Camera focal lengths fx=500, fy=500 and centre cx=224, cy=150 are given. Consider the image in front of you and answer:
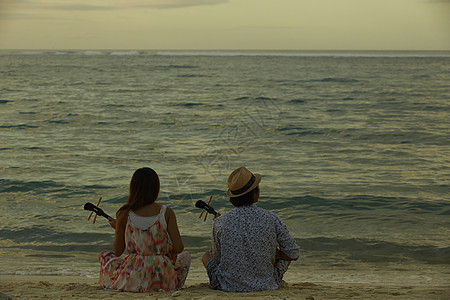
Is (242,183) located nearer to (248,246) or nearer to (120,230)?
(248,246)

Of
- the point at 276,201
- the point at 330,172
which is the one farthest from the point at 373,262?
the point at 330,172

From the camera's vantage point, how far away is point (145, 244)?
12.4 feet

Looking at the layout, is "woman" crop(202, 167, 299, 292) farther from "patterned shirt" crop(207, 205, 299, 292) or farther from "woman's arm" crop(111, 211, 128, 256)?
"woman's arm" crop(111, 211, 128, 256)

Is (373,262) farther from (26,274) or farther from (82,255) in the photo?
(26,274)

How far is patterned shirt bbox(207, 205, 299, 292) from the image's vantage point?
3584 mm

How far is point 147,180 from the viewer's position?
11.9ft

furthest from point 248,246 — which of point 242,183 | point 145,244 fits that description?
point 145,244

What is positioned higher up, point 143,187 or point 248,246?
point 143,187

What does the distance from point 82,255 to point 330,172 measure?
6462mm

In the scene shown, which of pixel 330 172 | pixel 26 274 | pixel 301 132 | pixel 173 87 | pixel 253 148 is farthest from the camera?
pixel 173 87

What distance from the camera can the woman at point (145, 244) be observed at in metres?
3.71

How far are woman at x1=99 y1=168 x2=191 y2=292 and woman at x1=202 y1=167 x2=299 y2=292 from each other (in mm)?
369

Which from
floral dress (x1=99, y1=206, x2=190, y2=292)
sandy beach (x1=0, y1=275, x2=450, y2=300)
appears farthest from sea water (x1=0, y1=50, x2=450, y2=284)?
floral dress (x1=99, y1=206, x2=190, y2=292)

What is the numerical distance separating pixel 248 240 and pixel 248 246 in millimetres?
49
